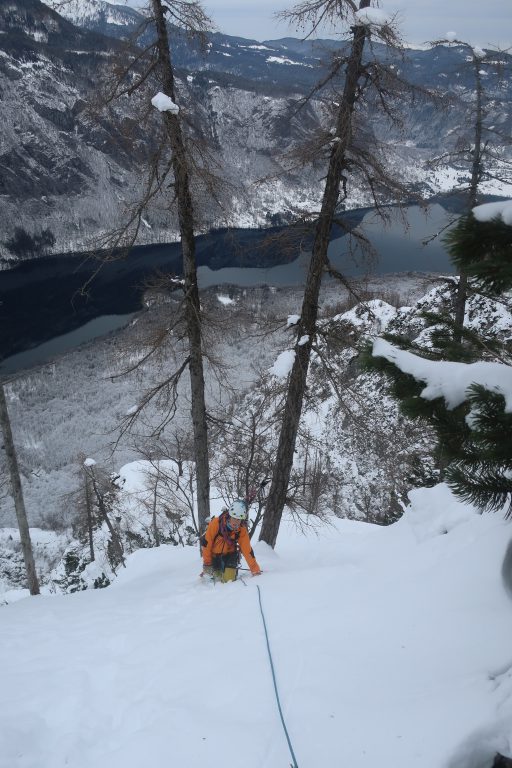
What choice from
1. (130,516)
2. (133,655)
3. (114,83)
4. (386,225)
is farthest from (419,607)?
(130,516)

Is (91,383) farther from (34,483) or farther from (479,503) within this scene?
(479,503)

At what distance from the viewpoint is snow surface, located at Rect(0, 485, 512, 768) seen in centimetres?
316

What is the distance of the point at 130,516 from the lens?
26.8m

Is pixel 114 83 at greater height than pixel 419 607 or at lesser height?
greater

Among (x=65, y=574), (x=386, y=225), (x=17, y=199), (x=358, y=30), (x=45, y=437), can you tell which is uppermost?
(x=17, y=199)

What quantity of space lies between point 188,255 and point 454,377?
6113 millimetres

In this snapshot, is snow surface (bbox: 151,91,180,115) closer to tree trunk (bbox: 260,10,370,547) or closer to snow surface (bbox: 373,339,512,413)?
tree trunk (bbox: 260,10,370,547)

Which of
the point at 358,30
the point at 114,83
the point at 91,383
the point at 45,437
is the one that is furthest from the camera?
the point at 91,383

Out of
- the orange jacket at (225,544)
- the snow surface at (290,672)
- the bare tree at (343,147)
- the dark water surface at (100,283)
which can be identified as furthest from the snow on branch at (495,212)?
the dark water surface at (100,283)

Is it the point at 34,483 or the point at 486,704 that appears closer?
the point at 486,704

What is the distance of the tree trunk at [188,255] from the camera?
253 inches

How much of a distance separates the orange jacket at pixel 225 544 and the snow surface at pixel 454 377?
5505 mm

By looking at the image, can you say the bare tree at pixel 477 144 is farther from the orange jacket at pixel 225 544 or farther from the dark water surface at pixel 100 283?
the dark water surface at pixel 100 283

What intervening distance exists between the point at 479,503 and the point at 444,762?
69.5 inches
